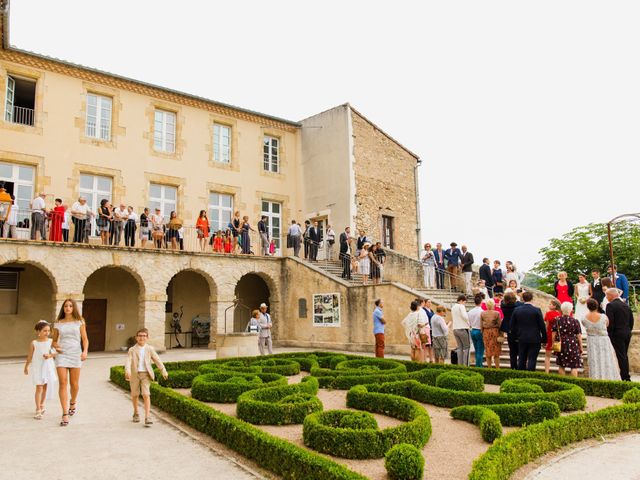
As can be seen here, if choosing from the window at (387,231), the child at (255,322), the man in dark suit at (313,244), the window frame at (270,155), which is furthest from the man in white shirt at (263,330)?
the window frame at (270,155)

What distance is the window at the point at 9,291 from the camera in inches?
665

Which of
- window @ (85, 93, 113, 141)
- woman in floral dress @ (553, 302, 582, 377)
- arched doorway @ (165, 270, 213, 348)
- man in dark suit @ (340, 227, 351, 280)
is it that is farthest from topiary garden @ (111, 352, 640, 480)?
window @ (85, 93, 113, 141)

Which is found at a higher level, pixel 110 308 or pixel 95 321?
pixel 110 308

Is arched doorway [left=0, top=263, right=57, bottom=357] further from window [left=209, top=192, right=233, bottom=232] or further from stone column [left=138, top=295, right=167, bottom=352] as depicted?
window [left=209, top=192, right=233, bottom=232]

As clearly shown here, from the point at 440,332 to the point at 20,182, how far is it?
14.8 m

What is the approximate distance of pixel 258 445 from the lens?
4.80 metres

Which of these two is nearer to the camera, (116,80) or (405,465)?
(405,465)

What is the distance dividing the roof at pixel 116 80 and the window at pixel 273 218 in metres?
3.82

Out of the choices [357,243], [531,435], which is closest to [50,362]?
[531,435]

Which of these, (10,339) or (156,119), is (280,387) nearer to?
(10,339)

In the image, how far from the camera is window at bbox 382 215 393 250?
23547mm

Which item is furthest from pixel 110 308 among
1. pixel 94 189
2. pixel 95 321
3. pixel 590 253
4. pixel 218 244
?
pixel 590 253

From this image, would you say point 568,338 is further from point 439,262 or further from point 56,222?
point 56,222

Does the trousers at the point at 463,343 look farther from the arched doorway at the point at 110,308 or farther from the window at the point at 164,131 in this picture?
the window at the point at 164,131
